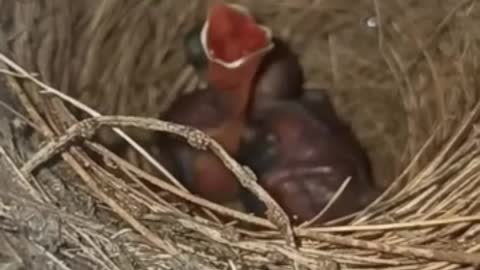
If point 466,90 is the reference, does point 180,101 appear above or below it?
above

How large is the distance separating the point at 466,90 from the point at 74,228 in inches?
21.8

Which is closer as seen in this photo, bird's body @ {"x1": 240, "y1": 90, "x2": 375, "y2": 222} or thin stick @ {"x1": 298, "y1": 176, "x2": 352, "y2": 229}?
thin stick @ {"x1": 298, "y1": 176, "x2": 352, "y2": 229}

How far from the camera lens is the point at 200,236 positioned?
1.20 m

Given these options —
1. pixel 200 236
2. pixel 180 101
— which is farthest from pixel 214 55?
pixel 200 236

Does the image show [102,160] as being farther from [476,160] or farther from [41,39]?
[476,160]

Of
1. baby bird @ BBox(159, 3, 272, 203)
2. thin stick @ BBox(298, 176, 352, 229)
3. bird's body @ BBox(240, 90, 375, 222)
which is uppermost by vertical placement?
baby bird @ BBox(159, 3, 272, 203)

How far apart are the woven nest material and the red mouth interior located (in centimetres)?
12

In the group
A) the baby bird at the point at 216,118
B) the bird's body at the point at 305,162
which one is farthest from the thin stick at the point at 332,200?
the baby bird at the point at 216,118

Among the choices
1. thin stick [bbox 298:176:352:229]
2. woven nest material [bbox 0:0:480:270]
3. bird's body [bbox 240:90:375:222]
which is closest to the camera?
woven nest material [bbox 0:0:480:270]

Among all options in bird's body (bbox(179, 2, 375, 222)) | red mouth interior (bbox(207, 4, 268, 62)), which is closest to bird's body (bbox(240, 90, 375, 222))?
bird's body (bbox(179, 2, 375, 222))

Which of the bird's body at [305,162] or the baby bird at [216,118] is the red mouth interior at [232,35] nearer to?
the baby bird at [216,118]

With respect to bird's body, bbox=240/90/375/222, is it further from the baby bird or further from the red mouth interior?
the red mouth interior

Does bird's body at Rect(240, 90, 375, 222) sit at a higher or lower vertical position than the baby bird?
lower

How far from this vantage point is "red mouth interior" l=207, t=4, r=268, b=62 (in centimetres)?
137
